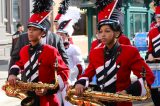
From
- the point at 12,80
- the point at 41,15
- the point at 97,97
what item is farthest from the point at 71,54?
the point at 97,97

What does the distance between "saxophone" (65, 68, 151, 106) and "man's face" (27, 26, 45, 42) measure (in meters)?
0.85

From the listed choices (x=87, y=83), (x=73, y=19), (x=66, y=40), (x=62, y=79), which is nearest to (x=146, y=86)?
(x=87, y=83)

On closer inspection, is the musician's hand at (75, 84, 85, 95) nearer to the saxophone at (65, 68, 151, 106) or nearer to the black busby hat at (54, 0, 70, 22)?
the saxophone at (65, 68, 151, 106)

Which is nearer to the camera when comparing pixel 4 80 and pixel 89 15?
pixel 4 80

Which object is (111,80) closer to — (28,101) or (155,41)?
(28,101)

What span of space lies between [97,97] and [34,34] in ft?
3.91

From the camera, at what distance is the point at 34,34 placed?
Answer: 4789 millimetres

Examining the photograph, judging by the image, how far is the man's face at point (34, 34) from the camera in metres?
4.76

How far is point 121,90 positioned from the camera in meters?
4.21

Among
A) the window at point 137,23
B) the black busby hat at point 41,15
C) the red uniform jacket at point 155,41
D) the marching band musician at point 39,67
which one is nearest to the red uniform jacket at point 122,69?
the marching band musician at point 39,67

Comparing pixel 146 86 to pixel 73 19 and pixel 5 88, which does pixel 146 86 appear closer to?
pixel 5 88

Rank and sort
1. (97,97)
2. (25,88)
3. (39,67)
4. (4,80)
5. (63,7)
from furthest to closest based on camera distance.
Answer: (4,80), (63,7), (39,67), (25,88), (97,97)

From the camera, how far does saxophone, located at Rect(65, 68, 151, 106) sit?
13.0 ft

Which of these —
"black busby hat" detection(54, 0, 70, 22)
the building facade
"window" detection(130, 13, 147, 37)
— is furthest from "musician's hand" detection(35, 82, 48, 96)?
"window" detection(130, 13, 147, 37)
